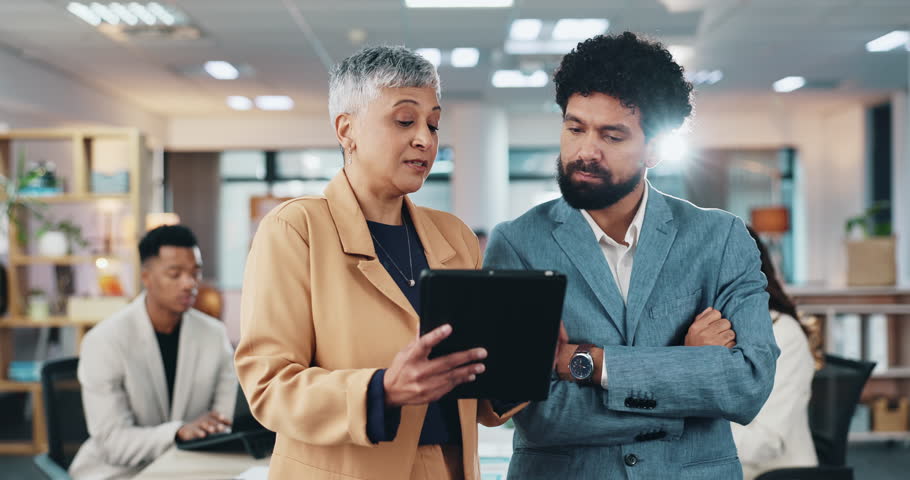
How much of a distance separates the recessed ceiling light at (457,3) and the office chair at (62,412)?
3928mm

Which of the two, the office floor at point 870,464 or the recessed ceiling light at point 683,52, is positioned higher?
the recessed ceiling light at point 683,52

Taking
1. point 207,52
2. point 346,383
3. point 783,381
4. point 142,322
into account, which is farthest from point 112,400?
point 207,52

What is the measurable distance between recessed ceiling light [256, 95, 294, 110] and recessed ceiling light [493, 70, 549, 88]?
280 cm

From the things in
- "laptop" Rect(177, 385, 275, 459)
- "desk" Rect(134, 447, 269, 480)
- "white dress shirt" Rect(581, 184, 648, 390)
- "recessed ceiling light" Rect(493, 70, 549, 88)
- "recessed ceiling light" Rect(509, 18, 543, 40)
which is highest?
"recessed ceiling light" Rect(493, 70, 549, 88)

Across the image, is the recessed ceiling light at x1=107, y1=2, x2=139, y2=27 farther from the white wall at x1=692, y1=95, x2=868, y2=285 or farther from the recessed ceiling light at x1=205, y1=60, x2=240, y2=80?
the white wall at x1=692, y1=95, x2=868, y2=285

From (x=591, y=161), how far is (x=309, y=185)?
10.7 metres

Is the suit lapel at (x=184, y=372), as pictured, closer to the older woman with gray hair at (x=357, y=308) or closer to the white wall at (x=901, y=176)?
the older woman with gray hair at (x=357, y=308)

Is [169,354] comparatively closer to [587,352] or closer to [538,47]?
[587,352]

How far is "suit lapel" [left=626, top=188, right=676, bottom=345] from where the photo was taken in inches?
55.6

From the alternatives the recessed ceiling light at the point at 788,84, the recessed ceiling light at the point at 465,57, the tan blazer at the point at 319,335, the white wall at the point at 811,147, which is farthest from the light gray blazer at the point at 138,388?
the white wall at the point at 811,147

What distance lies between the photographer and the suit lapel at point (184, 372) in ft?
9.36

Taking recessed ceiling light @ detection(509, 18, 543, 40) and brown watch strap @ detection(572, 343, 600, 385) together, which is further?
recessed ceiling light @ detection(509, 18, 543, 40)

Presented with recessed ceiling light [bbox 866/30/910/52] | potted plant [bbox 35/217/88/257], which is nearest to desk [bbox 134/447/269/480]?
potted plant [bbox 35/217/88/257]

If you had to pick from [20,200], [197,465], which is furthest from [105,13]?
[197,465]
